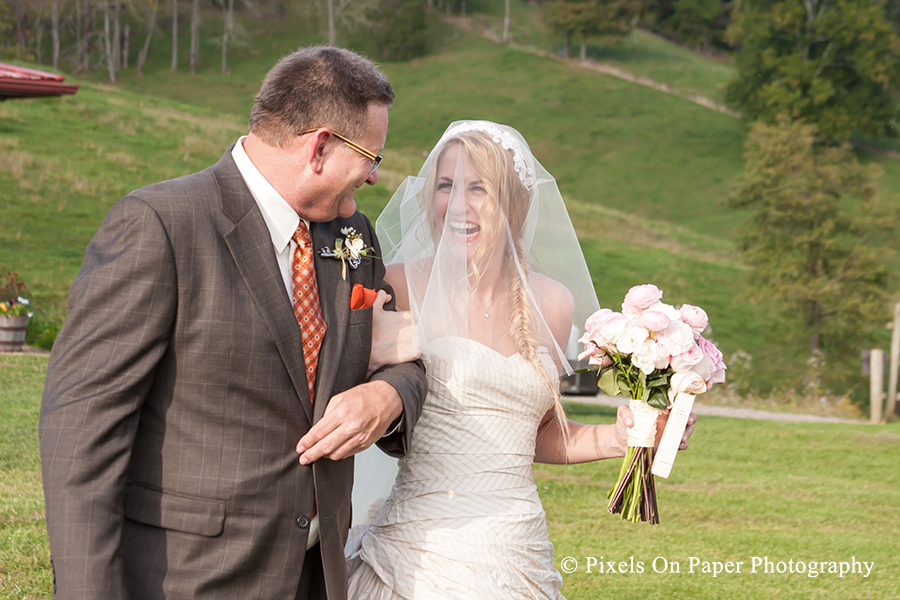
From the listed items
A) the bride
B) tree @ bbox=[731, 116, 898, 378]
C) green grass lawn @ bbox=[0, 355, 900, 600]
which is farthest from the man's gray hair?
tree @ bbox=[731, 116, 898, 378]

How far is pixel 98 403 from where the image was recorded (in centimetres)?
211

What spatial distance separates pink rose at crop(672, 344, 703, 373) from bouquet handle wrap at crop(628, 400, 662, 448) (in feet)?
0.73

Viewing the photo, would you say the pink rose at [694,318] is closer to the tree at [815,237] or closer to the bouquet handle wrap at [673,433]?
the bouquet handle wrap at [673,433]

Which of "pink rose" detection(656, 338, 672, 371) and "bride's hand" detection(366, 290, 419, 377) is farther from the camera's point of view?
"pink rose" detection(656, 338, 672, 371)

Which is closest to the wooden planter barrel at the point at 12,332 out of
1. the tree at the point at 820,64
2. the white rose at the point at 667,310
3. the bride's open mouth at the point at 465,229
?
the bride's open mouth at the point at 465,229

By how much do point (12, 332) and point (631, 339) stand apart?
472 inches

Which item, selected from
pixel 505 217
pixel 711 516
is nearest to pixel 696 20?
pixel 711 516

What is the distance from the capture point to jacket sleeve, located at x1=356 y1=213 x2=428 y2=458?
273 centimetres

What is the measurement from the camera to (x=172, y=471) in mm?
2283

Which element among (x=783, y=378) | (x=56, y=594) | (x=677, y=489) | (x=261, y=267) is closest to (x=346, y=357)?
(x=261, y=267)

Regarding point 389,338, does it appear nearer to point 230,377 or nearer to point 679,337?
point 230,377

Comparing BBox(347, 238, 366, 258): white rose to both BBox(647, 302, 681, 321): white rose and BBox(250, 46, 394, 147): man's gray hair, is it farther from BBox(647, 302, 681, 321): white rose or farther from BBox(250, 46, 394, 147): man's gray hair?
BBox(647, 302, 681, 321): white rose

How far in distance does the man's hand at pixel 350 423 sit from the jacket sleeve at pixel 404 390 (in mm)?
82

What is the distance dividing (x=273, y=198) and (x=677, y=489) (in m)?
7.41
